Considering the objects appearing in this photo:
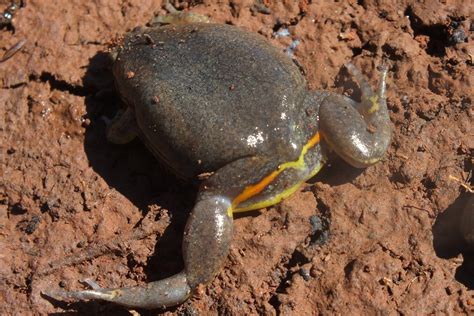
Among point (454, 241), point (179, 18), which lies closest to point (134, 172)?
point (179, 18)

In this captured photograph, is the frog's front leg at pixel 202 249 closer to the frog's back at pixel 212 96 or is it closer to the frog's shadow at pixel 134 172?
the frog's back at pixel 212 96

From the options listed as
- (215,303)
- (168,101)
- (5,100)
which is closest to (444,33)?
(168,101)

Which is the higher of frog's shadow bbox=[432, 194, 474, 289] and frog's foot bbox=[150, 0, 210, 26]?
frog's foot bbox=[150, 0, 210, 26]

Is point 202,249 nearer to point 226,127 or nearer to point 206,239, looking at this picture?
point 206,239

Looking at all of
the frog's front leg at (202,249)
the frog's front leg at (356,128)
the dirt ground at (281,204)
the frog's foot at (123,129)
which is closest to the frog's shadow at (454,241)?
the dirt ground at (281,204)

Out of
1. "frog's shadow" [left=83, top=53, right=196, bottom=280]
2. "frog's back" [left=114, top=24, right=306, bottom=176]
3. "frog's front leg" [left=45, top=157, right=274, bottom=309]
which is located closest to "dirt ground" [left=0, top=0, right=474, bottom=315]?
"frog's shadow" [left=83, top=53, right=196, bottom=280]

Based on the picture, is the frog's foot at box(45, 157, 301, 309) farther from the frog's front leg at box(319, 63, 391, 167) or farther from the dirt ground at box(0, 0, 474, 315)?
the frog's front leg at box(319, 63, 391, 167)
